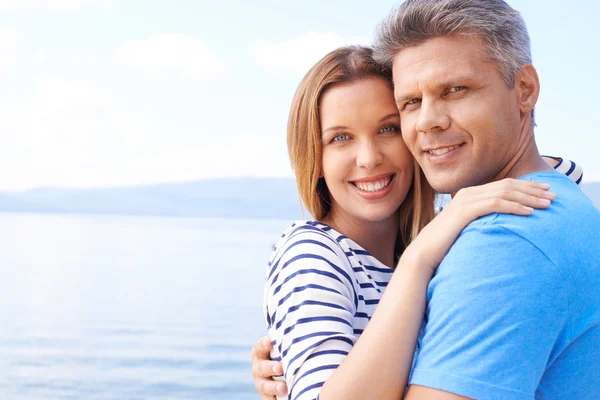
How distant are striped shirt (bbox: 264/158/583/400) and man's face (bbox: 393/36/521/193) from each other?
1.19 feet

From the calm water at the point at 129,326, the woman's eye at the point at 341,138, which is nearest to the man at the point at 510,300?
the woman's eye at the point at 341,138

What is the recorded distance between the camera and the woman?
5.42 feet

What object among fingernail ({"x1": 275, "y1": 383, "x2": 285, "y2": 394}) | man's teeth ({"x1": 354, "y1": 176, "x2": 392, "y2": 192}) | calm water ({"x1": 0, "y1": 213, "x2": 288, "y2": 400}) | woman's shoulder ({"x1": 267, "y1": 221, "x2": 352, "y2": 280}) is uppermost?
calm water ({"x1": 0, "y1": 213, "x2": 288, "y2": 400})

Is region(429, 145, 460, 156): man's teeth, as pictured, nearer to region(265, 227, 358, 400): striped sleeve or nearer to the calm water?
region(265, 227, 358, 400): striped sleeve

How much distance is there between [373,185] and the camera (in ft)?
7.88

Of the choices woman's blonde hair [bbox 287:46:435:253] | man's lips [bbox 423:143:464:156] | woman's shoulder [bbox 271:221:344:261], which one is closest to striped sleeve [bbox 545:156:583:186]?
woman's blonde hair [bbox 287:46:435:253]

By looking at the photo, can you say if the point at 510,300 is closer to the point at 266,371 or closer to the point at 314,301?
the point at 314,301

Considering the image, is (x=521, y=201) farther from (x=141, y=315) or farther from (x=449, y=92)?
(x=141, y=315)

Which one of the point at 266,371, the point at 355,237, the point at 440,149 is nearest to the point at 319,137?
the point at 355,237

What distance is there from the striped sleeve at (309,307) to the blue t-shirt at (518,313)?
287 mm

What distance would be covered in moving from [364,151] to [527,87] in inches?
21.2

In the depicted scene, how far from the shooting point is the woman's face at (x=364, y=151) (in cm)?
231

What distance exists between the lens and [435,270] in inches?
68.0

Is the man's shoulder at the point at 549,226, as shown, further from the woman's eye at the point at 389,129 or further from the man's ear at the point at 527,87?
the woman's eye at the point at 389,129
